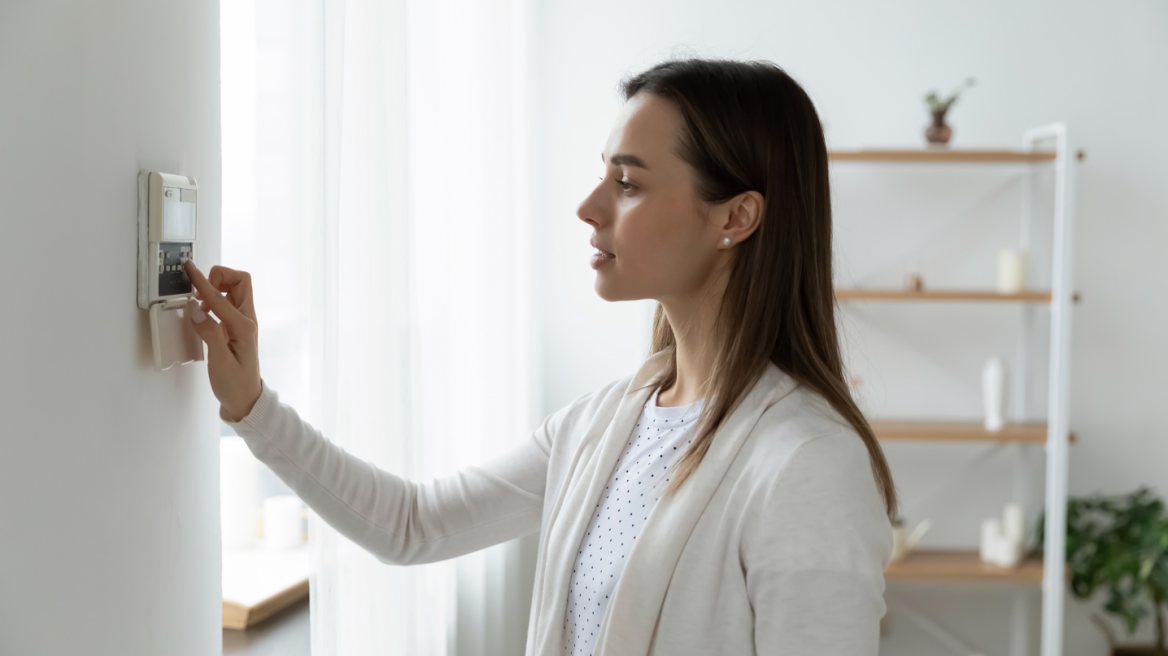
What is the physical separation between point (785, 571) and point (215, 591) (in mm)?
555

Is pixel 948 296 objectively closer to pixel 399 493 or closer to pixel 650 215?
pixel 650 215

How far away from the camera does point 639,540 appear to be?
0.93m

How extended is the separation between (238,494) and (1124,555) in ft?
8.15

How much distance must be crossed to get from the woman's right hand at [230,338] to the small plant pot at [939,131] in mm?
2358

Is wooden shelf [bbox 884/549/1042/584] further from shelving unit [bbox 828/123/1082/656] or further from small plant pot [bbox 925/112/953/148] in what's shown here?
small plant pot [bbox 925/112/953/148]

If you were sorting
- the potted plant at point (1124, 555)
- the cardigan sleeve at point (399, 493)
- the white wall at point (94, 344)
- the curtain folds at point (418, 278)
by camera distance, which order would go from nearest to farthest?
the white wall at point (94, 344), the cardigan sleeve at point (399, 493), the curtain folds at point (418, 278), the potted plant at point (1124, 555)

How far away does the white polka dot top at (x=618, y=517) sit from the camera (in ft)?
3.28

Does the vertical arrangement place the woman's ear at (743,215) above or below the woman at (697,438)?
above

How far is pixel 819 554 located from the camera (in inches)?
31.4

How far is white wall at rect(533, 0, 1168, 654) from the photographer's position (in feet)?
9.27

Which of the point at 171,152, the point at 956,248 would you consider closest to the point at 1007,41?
the point at 956,248

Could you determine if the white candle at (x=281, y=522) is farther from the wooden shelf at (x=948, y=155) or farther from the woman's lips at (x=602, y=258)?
the wooden shelf at (x=948, y=155)

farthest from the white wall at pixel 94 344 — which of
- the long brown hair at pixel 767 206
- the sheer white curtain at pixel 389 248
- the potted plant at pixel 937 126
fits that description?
the potted plant at pixel 937 126

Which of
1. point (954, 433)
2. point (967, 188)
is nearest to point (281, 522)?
point (954, 433)
